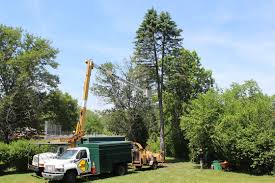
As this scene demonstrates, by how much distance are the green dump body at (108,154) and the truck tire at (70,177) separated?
6.26 feet

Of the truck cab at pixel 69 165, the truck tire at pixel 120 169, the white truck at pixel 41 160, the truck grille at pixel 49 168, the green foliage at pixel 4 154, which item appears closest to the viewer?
the truck cab at pixel 69 165

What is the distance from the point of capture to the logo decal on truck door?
22.5 meters

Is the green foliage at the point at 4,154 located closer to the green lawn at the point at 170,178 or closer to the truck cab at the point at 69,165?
the green lawn at the point at 170,178

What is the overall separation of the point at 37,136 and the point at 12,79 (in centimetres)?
770

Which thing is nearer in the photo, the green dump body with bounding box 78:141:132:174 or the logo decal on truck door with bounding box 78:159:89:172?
the logo decal on truck door with bounding box 78:159:89:172

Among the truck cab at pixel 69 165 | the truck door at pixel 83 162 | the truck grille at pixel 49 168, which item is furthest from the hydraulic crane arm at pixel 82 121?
the truck grille at pixel 49 168

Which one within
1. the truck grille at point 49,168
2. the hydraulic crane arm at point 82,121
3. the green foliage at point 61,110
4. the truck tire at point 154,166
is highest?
the green foliage at point 61,110

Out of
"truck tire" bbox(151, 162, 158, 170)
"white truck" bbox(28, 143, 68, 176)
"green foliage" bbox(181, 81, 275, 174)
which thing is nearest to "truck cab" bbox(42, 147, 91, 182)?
"white truck" bbox(28, 143, 68, 176)

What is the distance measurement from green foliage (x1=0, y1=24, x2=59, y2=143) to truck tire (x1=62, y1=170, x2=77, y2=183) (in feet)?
75.7

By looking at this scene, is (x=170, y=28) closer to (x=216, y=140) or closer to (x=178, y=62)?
(x=178, y=62)

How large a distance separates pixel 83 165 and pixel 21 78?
2400 cm

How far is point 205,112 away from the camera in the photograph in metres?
31.0

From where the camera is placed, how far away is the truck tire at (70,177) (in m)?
21.6

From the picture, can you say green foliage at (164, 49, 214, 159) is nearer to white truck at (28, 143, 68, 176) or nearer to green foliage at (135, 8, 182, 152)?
green foliage at (135, 8, 182, 152)
